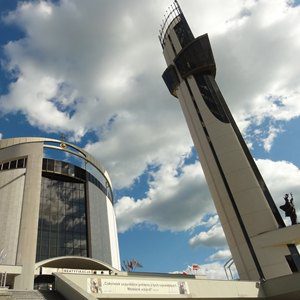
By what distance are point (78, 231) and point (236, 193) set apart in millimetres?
21997

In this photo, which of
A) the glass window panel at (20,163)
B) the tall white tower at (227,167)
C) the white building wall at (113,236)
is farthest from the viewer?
the white building wall at (113,236)

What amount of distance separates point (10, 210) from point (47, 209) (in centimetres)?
515

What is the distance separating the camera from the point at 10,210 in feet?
130

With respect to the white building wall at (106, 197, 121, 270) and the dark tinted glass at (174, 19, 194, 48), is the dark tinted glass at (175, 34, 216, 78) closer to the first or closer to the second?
the dark tinted glass at (174, 19, 194, 48)

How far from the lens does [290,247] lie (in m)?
35.0

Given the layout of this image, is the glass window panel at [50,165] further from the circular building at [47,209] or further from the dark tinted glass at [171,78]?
the dark tinted glass at [171,78]

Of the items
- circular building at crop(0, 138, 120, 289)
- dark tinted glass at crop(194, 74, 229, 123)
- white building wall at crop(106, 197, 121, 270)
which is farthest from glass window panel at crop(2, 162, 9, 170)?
dark tinted glass at crop(194, 74, 229, 123)

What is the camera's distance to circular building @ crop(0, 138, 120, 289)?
123 feet

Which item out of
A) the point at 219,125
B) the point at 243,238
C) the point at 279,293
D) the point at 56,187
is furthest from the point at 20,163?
the point at 279,293

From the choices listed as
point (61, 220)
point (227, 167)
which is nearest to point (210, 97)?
point (227, 167)

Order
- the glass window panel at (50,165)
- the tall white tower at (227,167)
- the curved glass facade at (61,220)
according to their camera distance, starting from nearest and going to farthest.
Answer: the tall white tower at (227,167)
the curved glass facade at (61,220)
the glass window panel at (50,165)

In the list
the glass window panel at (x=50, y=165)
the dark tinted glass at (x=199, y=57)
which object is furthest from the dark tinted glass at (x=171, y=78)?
the glass window panel at (x=50, y=165)

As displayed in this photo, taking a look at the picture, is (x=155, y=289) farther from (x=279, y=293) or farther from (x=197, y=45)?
(x=197, y=45)

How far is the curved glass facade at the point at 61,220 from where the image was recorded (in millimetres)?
41062
